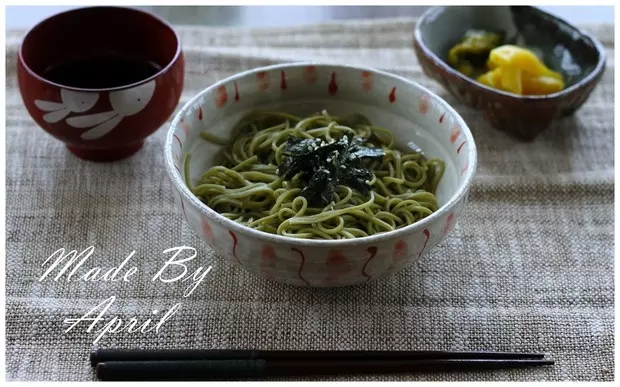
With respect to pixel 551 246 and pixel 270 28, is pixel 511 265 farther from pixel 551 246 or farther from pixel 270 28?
pixel 270 28

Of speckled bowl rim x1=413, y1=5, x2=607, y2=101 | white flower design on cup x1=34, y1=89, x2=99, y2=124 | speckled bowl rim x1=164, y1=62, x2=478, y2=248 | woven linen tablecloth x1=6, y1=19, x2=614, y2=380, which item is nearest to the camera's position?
speckled bowl rim x1=164, y1=62, x2=478, y2=248

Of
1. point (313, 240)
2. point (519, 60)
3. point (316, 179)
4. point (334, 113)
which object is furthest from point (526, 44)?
point (313, 240)

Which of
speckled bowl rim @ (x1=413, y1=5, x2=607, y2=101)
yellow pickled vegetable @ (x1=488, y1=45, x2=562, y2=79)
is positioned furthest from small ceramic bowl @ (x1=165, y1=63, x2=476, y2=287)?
yellow pickled vegetable @ (x1=488, y1=45, x2=562, y2=79)

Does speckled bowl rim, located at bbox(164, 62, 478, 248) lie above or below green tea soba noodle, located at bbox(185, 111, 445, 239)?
above

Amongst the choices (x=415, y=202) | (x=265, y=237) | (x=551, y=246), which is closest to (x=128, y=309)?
(x=265, y=237)

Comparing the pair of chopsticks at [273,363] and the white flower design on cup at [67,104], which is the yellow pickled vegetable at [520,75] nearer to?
the pair of chopsticks at [273,363]

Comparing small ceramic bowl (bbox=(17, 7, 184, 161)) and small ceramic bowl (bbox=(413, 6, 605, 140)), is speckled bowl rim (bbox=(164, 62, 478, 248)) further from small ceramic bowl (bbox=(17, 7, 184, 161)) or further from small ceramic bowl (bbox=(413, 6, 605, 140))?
small ceramic bowl (bbox=(413, 6, 605, 140))

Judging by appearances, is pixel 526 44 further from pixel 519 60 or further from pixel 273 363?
pixel 273 363
